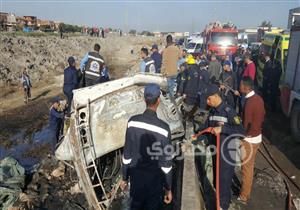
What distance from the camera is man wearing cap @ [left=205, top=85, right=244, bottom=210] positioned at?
4.64 metres

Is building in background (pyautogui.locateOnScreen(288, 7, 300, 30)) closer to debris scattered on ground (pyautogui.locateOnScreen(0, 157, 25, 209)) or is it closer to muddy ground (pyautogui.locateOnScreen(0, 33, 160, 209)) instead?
muddy ground (pyautogui.locateOnScreen(0, 33, 160, 209))

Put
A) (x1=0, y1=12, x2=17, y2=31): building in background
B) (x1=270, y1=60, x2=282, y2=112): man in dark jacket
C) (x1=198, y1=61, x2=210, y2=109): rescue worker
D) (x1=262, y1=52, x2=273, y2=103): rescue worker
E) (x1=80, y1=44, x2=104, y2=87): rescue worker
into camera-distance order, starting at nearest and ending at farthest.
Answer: (x1=80, y1=44, x2=104, y2=87): rescue worker → (x1=198, y1=61, x2=210, y2=109): rescue worker → (x1=270, y1=60, x2=282, y2=112): man in dark jacket → (x1=262, y1=52, x2=273, y2=103): rescue worker → (x1=0, y1=12, x2=17, y2=31): building in background

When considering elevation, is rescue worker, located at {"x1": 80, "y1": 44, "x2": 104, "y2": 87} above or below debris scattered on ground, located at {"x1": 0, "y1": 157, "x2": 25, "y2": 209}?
above

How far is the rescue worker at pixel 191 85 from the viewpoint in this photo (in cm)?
870

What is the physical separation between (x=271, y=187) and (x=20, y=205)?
4688 mm

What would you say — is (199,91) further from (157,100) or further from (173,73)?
(157,100)

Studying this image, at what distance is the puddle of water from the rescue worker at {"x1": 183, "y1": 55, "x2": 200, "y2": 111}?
4.23 meters

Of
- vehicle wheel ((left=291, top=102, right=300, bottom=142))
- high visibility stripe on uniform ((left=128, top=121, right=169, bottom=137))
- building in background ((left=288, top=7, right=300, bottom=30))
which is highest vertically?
building in background ((left=288, top=7, right=300, bottom=30))

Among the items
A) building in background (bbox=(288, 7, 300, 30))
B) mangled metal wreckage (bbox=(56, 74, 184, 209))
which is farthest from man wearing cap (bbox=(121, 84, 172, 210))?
building in background (bbox=(288, 7, 300, 30))

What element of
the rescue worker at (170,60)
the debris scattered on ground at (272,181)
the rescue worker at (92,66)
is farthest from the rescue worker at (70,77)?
the debris scattered on ground at (272,181)

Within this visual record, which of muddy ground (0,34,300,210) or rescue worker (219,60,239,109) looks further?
rescue worker (219,60,239,109)

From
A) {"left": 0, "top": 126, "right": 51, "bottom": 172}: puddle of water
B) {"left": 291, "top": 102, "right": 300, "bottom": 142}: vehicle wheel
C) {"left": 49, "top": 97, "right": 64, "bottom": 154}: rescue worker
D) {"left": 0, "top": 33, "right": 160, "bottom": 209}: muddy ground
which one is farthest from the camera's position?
{"left": 0, "top": 126, "right": 51, "bottom": 172}: puddle of water

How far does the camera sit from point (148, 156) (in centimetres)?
363

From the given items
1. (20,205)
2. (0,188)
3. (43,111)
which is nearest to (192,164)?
(20,205)
